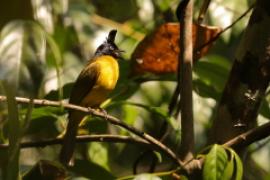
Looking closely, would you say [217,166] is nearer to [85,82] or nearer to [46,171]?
[46,171]

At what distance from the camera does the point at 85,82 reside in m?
3.06

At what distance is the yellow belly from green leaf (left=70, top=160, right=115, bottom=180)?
69 cm

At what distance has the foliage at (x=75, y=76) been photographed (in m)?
1.21

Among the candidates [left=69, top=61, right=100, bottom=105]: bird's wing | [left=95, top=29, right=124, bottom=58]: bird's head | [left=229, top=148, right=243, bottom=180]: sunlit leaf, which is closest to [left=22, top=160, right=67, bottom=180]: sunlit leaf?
[left=229, top=148, right=243, bottom=180]: sunlit leaf

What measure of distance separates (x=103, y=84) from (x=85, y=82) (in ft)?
0.38

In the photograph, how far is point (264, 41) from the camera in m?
2.03

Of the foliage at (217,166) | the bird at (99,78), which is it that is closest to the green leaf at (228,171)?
the foliage at (217,166)

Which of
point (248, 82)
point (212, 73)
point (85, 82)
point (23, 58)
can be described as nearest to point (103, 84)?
point (85, 82)

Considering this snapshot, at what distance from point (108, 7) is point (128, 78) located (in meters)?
1.65

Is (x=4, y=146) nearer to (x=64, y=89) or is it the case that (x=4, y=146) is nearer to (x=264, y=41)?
(x=64, y=89)

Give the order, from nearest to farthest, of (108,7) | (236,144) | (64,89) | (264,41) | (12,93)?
(12,93) < (236,144) < (264,41) < (64,89) < (108,7)

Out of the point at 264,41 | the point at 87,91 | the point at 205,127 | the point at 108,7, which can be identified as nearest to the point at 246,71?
the point at 264,41

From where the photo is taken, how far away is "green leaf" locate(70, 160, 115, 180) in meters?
2.19

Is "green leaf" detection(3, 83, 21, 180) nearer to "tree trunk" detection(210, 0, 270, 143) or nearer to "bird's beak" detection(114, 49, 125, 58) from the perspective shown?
"tree trunk" detection(210, 0, 270, 143)
